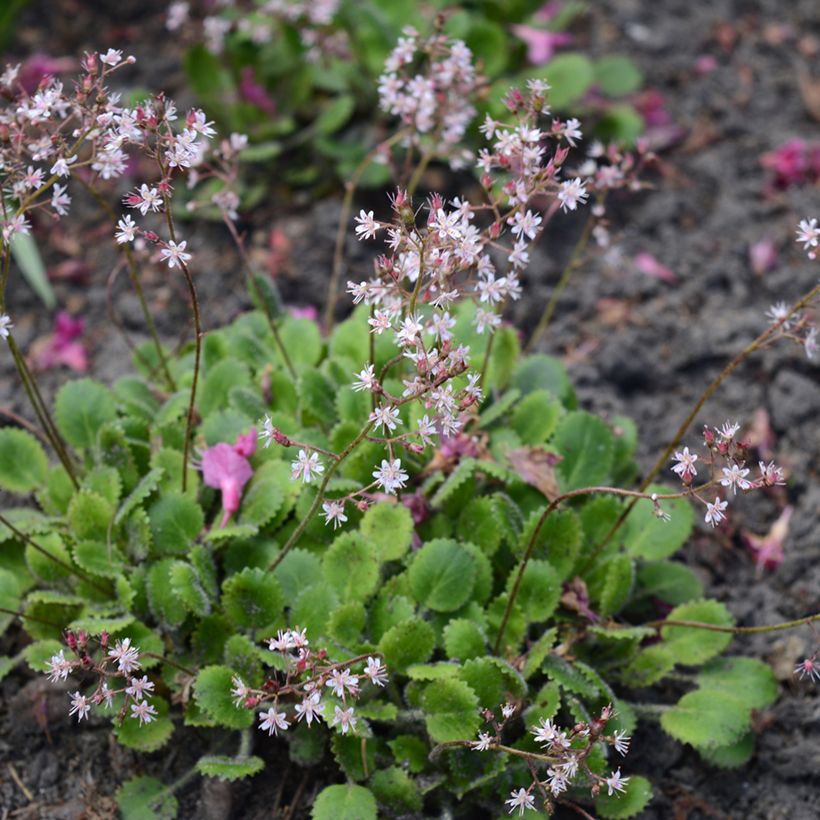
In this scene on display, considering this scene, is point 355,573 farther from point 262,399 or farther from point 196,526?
point 262,399

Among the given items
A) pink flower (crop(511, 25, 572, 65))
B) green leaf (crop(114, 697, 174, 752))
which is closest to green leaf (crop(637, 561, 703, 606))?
green leaf (crop(114, 697, 174, 752))

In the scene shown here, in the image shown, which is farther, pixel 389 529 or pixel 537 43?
pixel 537 43

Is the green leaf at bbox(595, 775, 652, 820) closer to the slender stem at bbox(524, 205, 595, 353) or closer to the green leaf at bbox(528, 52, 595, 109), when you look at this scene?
the slender stem at bbox(524, 205, 595, 353)

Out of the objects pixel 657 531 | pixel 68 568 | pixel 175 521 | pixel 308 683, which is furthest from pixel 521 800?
pixel 68 568

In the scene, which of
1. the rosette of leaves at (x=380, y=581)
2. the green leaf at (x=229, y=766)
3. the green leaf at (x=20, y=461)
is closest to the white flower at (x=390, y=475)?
the rosette of leaves at (x=380, y=581)

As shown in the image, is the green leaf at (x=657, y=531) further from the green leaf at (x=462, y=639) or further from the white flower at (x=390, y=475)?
the white flower at (x=390, y=475)

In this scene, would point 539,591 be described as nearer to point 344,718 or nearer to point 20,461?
point 344,718

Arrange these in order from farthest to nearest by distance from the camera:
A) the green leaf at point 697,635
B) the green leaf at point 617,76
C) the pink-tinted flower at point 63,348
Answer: the green leaf at point 617,76 < the pink-tinted flower at point 63,348 < the green leaf at point 697,635
